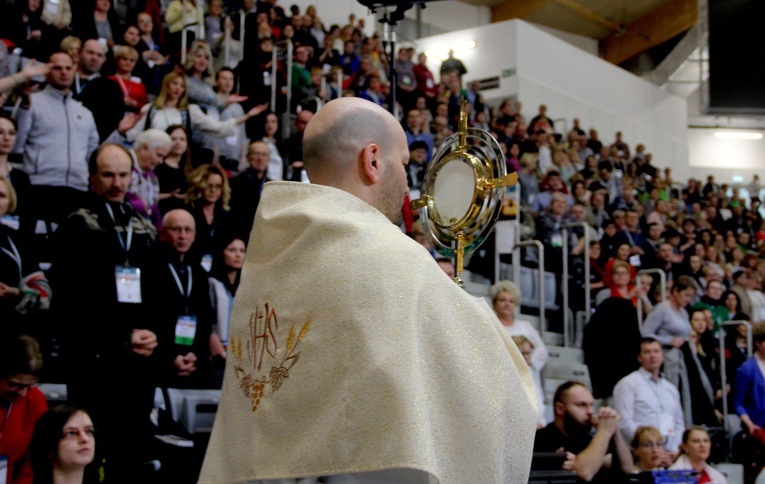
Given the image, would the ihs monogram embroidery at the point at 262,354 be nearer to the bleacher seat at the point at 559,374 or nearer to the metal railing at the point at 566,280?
the bleacher seat at the point at 559,374

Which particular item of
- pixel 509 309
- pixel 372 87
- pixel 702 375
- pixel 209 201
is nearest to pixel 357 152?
pixel 209 201

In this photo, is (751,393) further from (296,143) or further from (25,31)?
(25,31)

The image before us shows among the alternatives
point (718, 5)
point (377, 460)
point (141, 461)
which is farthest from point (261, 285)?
point (718, 5)

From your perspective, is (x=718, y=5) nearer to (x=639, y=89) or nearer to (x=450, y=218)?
(x=450, y=218)

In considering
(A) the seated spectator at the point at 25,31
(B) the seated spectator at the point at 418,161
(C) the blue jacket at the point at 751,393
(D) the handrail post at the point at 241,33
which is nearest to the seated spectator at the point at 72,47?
(A) the seated spectator at the point at 25,31

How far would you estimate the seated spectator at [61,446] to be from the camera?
11.7 feet

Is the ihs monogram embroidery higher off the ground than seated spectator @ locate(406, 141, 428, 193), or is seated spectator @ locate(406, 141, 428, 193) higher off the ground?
seated spectator @ locate(406, 141, 428, 193)

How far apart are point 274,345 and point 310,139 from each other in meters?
0.46

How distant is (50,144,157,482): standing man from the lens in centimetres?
408

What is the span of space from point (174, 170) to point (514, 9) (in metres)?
14.3

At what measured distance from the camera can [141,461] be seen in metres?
4.09

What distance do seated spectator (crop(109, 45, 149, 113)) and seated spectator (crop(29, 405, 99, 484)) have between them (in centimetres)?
366

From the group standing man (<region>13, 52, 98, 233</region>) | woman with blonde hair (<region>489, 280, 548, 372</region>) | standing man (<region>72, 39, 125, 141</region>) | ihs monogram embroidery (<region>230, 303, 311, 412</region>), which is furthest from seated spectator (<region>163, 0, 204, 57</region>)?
ihs monogram embroidery (<region>230, 303, 311, 412</region>)

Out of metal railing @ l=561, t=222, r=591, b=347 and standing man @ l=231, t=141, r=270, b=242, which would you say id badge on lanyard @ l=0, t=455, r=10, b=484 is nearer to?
standing man @ l=231, t=141, r=270, b=242
